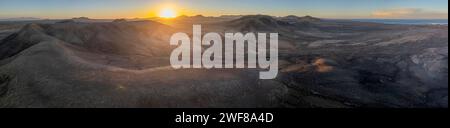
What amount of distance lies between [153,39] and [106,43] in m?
9.02

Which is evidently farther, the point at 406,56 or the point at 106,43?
the point at 106,43

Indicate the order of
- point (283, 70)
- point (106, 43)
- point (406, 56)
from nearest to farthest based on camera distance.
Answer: point (283, 70)
point (406, 56)
point (106, 43)

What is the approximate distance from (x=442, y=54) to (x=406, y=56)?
231cm

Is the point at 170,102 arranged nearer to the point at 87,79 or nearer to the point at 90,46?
the point at 87,79

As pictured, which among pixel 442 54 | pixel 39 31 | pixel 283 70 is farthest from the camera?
pixel 39 31

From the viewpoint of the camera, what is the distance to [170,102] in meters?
14.7

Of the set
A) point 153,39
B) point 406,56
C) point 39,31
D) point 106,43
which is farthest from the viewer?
point 153,39
